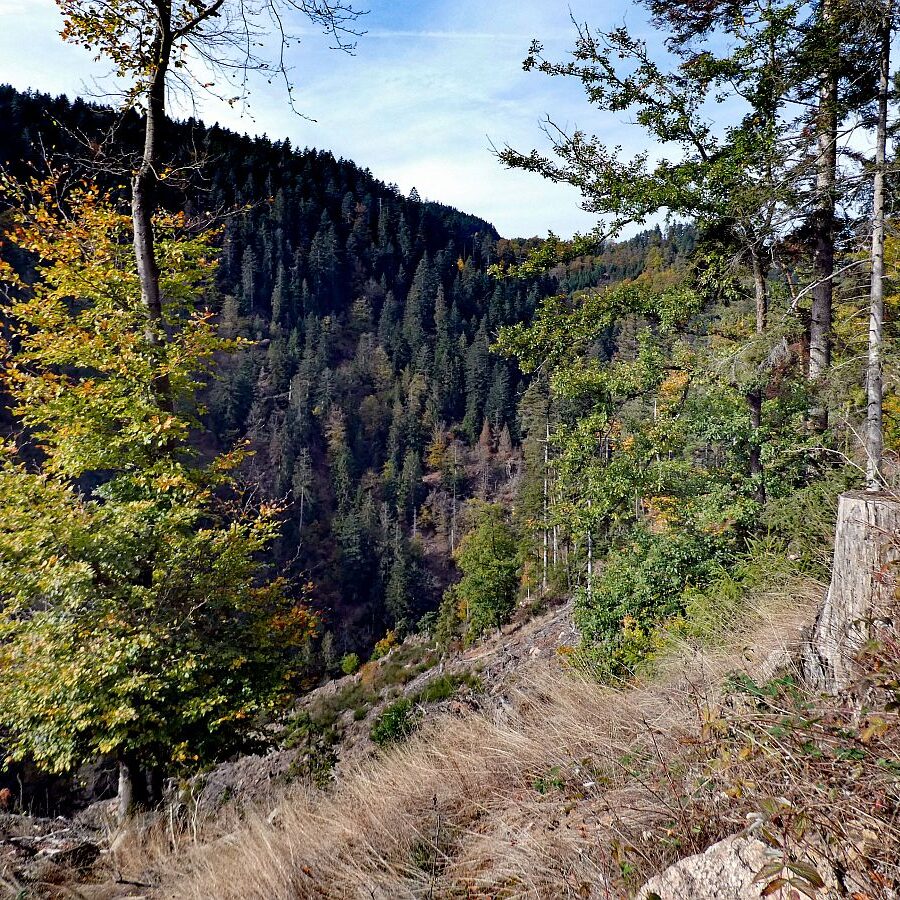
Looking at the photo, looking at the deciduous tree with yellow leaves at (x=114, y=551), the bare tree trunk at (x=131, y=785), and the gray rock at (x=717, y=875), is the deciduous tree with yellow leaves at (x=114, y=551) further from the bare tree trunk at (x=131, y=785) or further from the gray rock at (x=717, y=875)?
the gray rock at (x=717, y=875)

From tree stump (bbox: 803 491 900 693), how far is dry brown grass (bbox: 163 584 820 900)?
0.35m

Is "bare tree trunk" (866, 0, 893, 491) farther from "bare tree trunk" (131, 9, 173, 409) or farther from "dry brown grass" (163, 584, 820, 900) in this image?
"bare tree trunk" (131, 9, 173, 409)

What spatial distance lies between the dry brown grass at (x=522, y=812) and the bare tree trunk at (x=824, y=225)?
6.07 meters

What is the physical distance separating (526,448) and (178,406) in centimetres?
4180

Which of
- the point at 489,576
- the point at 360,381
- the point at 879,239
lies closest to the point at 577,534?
the point at 879,239

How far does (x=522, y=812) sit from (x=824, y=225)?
10.3 metres

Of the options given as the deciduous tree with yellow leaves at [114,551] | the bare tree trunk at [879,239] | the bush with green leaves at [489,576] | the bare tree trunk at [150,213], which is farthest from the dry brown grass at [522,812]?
the bush with green leaves at [489,576]

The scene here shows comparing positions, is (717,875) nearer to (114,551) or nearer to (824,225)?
(114,551)

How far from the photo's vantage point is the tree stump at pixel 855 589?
2553 millimetres

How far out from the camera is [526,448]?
49.5 m

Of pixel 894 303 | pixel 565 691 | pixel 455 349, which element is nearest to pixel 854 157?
pixel 894 303

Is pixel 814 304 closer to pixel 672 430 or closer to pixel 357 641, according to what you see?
pixel 672 430

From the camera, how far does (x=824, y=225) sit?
9.04m

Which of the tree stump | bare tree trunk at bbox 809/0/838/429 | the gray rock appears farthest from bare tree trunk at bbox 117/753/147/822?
bare tree trunk at bbox 809/0/838/429
